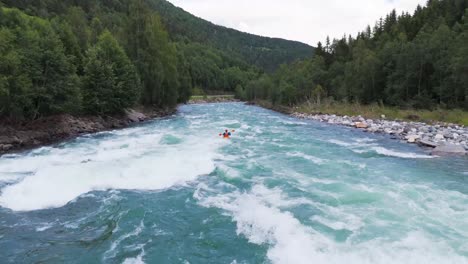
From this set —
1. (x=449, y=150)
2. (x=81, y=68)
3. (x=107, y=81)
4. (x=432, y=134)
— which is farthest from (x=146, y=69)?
(x=449, y=150)

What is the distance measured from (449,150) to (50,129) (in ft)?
91.4

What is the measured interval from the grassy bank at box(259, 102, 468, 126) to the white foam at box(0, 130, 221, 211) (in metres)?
25.2

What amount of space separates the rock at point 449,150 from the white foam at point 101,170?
45.1 feet

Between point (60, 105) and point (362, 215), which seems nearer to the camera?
point (362, 215)

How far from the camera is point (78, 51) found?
1455 inches

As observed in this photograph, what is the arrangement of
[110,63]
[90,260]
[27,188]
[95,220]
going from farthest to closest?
1. [110,63]
2. [27,188]
3. [95,220]
4. [90,260]

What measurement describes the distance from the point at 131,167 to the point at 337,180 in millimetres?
9773

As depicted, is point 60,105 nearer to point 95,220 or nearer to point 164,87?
point 95,220

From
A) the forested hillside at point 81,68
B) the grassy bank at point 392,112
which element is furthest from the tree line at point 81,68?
the grassy bank at point 392,112

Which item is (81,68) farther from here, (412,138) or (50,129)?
(412,138)

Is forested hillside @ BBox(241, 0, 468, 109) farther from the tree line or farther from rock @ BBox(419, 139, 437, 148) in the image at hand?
the tree line

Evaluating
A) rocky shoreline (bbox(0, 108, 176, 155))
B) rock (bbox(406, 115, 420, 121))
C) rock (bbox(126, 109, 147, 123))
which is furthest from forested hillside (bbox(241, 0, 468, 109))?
rocky shoreline (bbox(0, 108, 176, 155))

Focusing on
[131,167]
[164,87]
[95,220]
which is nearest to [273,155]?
[131,167]

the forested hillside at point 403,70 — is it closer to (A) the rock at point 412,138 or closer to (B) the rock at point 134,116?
(A) the rock at point 412,138
